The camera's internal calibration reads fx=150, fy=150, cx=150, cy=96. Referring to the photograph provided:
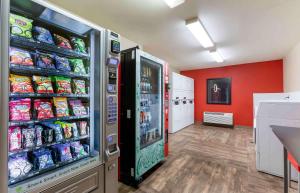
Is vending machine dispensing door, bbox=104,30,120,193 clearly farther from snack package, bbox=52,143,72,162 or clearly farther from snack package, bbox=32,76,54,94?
snack package, bbox=32,76,54,94

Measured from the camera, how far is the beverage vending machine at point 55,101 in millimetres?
1011

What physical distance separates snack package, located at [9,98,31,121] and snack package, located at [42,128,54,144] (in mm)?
177

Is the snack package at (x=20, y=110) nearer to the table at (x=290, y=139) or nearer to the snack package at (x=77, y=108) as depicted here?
the snack package at (x=77, y=108)

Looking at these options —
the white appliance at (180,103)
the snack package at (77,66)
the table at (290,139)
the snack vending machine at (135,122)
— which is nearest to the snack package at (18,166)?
the snack package at (77,66)

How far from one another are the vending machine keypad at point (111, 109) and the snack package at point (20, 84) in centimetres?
60

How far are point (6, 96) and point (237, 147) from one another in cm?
432

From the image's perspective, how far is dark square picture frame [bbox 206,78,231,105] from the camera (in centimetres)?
633

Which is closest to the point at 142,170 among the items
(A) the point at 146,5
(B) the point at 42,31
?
(B) the point at 42,31

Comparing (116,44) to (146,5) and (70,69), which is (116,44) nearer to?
(70,69)

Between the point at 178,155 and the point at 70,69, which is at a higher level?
the point at 70,69

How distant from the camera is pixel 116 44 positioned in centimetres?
148

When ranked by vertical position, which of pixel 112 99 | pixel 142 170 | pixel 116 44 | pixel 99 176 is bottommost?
pixel 142 170

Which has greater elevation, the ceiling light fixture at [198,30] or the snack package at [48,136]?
the ceiling light fixture at [198,30]

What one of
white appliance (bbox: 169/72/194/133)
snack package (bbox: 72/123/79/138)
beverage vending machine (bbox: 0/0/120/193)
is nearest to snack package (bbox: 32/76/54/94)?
beverage vending machine (bbox: 0/0/120/193)
